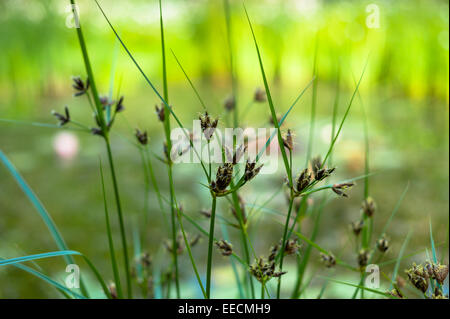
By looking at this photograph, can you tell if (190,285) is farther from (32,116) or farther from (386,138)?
(32,116)

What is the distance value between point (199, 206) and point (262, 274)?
1.10 meters

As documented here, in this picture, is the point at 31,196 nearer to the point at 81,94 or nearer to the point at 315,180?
the point at 81,94

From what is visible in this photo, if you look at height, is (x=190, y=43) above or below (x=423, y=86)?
above

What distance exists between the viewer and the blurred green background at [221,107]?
135 cm

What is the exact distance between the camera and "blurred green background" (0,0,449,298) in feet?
4.43

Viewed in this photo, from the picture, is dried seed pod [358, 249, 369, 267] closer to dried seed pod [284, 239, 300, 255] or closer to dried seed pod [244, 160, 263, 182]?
dried seed pod [284, 239, 300, 255]

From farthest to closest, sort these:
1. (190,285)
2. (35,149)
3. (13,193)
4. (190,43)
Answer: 1. (190,43)
2. (35,149)
3. (13,193)
4. (190,285)

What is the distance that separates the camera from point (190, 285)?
1144 mm

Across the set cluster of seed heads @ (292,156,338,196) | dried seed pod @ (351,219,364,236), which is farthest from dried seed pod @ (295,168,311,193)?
dried seed pod @ (351,219,364,236)

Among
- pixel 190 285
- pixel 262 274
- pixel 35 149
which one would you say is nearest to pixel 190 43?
pixel 35 149

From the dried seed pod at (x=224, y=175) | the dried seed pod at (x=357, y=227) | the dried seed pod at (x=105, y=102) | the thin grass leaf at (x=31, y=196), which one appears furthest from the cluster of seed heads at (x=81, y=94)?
the dried seed pod at (x=357, y=227)

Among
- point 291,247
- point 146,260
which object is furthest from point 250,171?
point 146,260

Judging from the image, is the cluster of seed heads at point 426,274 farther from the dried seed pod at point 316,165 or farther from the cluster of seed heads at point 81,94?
the cluster of seed heads at point 81,94
